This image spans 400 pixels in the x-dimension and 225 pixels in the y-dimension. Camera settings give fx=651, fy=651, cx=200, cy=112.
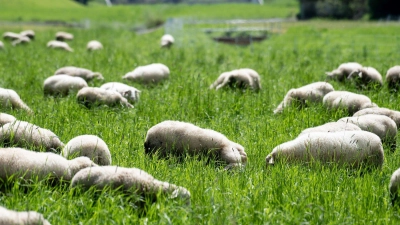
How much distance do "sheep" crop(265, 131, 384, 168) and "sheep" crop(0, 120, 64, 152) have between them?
88.7 inches

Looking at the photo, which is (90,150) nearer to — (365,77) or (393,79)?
(365,77)

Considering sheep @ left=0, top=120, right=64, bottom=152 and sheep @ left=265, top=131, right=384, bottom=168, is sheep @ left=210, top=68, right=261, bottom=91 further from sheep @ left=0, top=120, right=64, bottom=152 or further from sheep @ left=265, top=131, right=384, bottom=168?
sheep @ left=0, top=120, right=64, bottom=152

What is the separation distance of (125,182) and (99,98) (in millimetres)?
4636

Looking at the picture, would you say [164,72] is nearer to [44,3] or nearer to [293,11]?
[293,11]

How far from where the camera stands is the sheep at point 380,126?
24.8 ft

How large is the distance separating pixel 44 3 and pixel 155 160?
68689mm

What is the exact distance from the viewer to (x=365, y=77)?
1166cm

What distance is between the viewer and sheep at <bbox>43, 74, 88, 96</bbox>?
35.4 feet

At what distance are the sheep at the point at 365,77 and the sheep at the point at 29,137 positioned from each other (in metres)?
6.29

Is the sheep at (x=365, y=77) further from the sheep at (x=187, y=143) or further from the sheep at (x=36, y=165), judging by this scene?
the sheep at (x=36, y=165)

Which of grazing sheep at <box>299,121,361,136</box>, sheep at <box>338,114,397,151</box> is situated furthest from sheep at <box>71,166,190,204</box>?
sheep at <box>338,114,397,151</box>

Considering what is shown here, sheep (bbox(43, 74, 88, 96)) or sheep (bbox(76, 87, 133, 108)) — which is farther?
sheep (bbox(43, 74, 88, 96))

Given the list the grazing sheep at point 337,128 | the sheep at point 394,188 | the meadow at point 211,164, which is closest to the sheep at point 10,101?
the meadow at point 211,164

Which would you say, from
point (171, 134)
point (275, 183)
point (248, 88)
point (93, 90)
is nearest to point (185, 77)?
point (248, 88)
